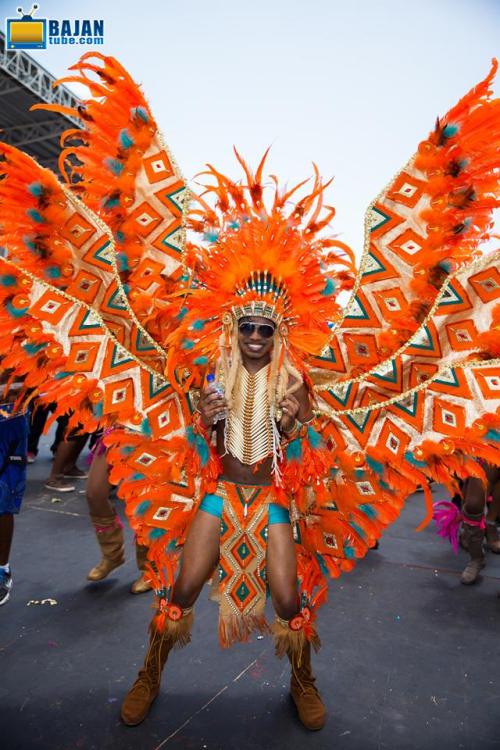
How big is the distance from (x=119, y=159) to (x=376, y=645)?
2864 mm

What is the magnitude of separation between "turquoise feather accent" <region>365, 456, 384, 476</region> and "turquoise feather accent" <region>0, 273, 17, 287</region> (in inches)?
67.3

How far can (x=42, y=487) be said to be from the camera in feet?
20.1

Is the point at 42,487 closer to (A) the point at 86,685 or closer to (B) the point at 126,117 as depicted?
(A) the point at 86,685

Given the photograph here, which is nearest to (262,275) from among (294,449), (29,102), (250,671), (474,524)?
(294,449)

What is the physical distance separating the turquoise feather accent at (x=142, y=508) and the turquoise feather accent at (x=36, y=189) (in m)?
1.41

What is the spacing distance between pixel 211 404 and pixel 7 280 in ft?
3.31

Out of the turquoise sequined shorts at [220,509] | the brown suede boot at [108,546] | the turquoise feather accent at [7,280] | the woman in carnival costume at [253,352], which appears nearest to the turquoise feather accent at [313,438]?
the woman in carnival costume at [253,352]

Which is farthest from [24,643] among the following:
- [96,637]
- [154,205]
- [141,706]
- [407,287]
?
[407,287]

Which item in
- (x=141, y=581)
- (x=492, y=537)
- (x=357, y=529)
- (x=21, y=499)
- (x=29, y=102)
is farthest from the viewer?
(x=29, y=102)

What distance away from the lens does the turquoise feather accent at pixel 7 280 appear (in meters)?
2.28

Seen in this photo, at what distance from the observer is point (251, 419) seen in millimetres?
2295

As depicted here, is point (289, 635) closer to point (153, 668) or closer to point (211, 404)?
point (153, 668)

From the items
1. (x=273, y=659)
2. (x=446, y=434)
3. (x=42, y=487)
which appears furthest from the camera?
(x=42, y=487)

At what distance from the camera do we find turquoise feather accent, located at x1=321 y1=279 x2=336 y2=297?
2.53 meters
